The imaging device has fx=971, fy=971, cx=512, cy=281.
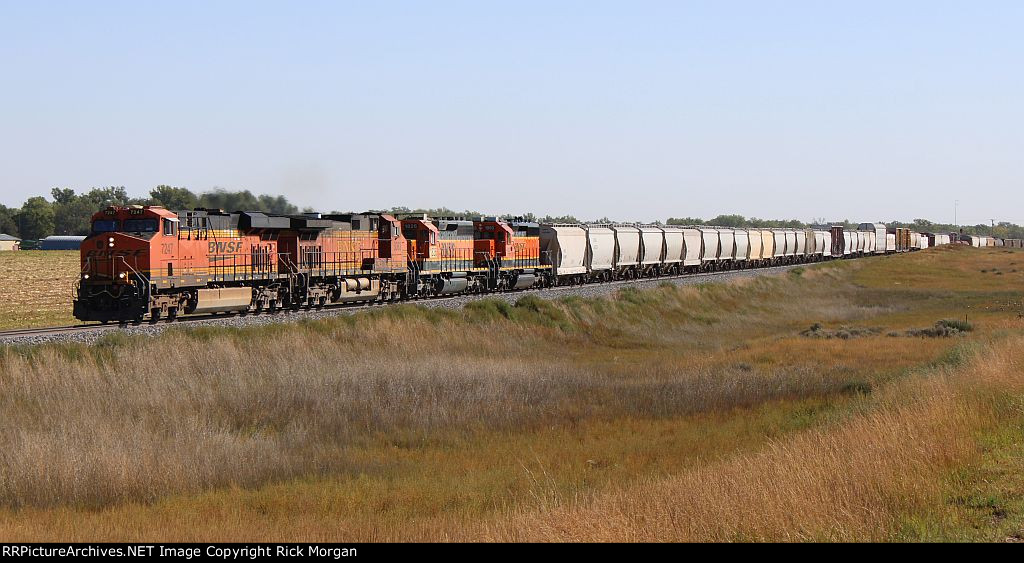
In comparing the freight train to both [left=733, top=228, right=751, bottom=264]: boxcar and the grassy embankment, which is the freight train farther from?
[left=733, top=228, right=751, bottom=264]: boxcar

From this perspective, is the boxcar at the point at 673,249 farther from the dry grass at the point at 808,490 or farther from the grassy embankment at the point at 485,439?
the dry grass at the point at 808,490

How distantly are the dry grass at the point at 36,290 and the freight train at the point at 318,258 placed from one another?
149 centimetres

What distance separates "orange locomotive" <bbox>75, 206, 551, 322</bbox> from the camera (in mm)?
26453

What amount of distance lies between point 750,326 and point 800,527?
121 ft

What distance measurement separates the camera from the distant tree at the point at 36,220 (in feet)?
509

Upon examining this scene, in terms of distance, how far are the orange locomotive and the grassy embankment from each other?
438 cm

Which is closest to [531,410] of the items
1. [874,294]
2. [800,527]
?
[800,527]

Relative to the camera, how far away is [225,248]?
29359 millimetres

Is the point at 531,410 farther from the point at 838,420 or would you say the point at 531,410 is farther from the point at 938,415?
the point at 938,415

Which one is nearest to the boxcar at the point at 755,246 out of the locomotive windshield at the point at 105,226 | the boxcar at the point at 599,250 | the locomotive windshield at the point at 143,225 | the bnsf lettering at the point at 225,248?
the boxcar at the point at 599,250

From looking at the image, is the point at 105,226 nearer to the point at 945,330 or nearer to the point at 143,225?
the point at 143,225

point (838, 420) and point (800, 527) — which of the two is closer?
point (800, 527)
